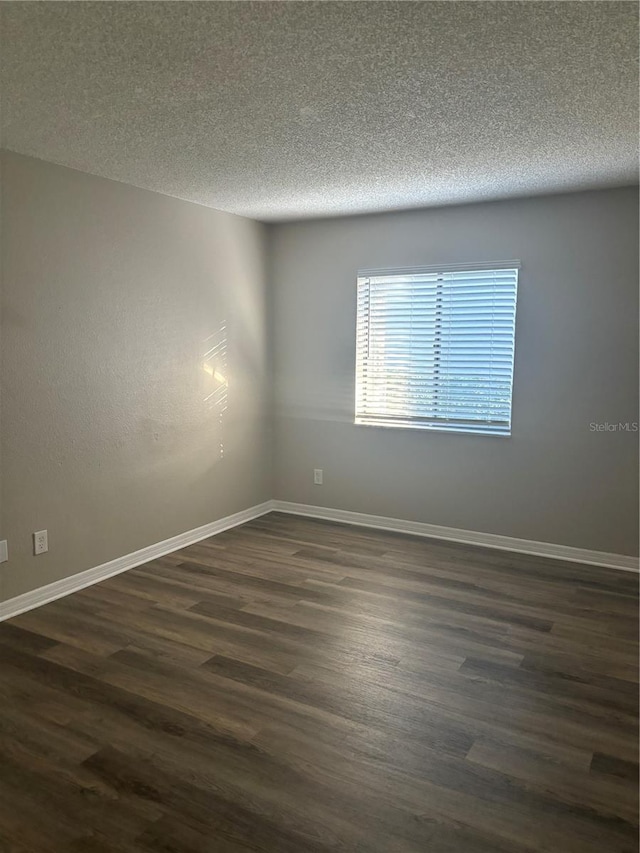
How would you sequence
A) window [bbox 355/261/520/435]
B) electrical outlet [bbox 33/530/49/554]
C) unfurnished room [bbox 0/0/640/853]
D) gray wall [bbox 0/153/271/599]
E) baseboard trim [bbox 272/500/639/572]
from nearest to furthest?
1. unfurnished room [bbox 0/0/640/853]
2. gray wall [bbox 0/153/271/599]
3. electrical outlet [bbox 33/530/49/554]
4. baseboard trim [bbox 272/500/639/572]
5. window [bbox 355/261/520/435]

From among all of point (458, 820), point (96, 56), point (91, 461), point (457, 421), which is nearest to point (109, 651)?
point (91, 461)

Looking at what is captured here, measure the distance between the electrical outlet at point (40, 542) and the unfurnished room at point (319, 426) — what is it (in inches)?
0.8

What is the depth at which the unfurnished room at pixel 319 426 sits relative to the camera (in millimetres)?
1928

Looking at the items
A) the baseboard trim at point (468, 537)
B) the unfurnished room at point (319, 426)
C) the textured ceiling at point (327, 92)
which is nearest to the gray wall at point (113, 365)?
the unfurnished room at point (319, 426)

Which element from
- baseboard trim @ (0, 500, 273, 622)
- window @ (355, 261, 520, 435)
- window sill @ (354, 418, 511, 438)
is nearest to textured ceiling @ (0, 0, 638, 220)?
window @ (355, 261, 520, 435)

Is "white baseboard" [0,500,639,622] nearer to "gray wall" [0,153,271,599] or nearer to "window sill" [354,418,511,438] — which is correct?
"gray wall" [0,153,271,599]

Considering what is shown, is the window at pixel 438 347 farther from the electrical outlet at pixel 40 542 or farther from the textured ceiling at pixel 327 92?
the electrical outlet at pixel 40 542

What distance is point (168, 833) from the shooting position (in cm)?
181

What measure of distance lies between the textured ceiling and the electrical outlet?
6.43 feet

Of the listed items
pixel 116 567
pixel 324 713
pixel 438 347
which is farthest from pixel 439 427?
pixel 324 713

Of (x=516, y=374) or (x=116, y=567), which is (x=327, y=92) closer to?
(x=516, y=374)

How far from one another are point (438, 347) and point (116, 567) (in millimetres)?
2626

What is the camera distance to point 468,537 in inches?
177

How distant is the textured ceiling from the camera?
180cm
